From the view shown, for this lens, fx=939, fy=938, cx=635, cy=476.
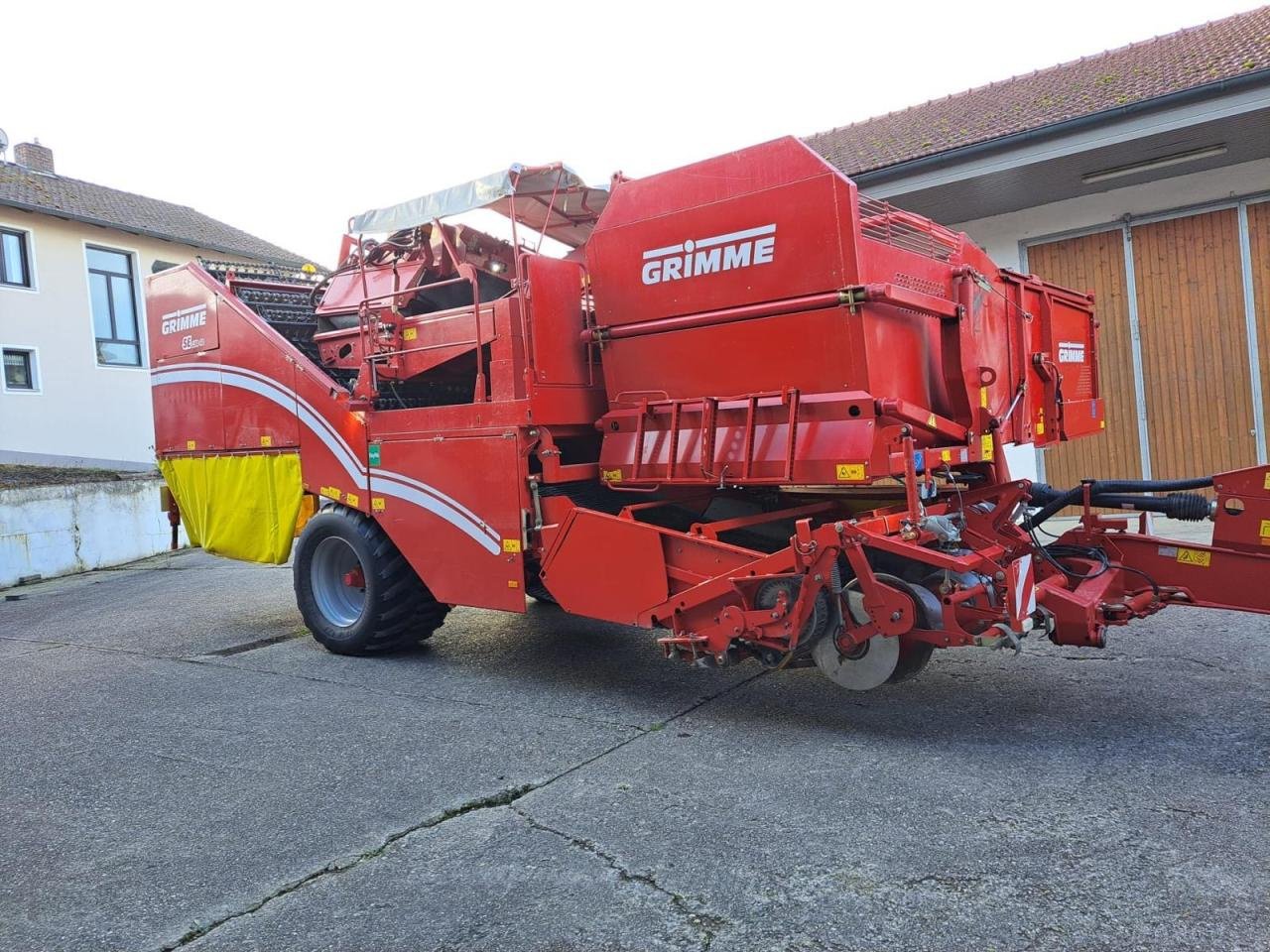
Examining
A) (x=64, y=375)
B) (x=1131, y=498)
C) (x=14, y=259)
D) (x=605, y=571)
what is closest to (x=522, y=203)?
(x=605, y=571)

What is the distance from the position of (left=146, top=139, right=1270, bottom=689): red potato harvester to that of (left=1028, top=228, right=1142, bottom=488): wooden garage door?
4.50m

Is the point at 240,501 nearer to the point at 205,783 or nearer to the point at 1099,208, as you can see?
the point at 205,783

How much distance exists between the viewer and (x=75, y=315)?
61.6 feet

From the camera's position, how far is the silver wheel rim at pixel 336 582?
6.33 m

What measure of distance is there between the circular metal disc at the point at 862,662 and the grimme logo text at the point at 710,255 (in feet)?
5.92

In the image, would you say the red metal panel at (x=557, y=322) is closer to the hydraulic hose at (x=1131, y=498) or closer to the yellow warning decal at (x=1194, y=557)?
the hydraulic hose at (x=1131, y=498)

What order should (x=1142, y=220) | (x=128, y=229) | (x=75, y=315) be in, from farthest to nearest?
(x=128, y=229)
(x=75, y=315)
(x=1142, y=220)

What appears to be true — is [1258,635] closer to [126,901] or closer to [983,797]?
[983,797]

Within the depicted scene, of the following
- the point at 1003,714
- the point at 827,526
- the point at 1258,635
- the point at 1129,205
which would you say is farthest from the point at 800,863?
the point at 1129,205

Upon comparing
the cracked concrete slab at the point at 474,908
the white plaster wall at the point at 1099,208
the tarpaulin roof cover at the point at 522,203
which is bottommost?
the cracked concrete slab at the point at 474,908

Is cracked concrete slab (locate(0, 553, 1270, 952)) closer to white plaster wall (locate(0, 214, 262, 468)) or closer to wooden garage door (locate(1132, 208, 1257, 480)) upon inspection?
wooden garage door (locate(1132, 208, 1257, 480))

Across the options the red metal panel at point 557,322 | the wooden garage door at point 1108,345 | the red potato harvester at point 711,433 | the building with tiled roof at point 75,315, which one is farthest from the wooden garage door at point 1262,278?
the building with tiled roof at point 75,315

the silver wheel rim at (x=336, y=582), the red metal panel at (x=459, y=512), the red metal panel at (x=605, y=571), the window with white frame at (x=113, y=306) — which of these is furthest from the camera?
the window with white frame at (x=113, y=306)

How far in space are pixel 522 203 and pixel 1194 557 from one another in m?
4.07
